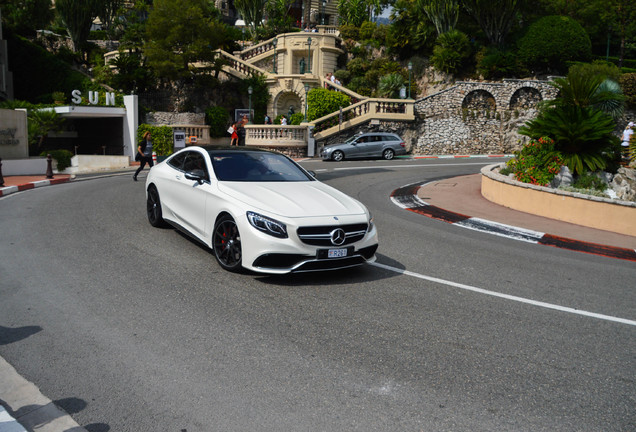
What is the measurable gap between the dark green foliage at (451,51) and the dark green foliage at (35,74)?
1081 inches

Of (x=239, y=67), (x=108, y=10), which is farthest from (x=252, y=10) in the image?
(x=239, y=67)

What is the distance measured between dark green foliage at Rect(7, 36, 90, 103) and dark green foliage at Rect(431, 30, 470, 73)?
2746 cm

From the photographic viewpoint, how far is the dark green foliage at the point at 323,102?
37406 millimetres

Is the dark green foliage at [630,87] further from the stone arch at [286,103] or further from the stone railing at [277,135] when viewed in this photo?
the stone arch at [286,103]

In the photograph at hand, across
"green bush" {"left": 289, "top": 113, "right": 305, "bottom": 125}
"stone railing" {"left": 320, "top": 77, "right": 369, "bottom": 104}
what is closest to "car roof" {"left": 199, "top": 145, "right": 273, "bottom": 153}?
"green bush" {"left": 289, "top": 113, "right": 305, "bottom": 125}

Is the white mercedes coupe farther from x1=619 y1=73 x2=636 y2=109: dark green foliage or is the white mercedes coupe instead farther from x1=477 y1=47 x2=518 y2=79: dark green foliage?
x1=619 y1=73 x2=636 y2=109: dark green foliage

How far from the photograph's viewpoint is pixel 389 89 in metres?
40.6

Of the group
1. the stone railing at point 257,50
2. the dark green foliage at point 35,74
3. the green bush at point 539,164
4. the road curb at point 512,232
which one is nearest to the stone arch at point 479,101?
the stone railing at point 257,50

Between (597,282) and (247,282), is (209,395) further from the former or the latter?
(597,282)

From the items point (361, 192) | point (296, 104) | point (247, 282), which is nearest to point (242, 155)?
point (247, 282)

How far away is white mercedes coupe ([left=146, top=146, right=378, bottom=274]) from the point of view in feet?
21.5

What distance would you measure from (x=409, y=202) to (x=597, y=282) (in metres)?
7.71

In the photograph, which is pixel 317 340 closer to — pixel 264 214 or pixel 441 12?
pixel 264 214

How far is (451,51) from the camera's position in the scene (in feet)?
136
